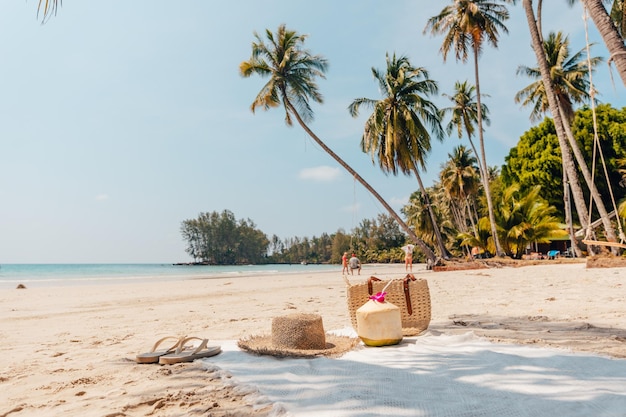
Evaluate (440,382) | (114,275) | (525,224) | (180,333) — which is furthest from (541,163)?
(114,275)

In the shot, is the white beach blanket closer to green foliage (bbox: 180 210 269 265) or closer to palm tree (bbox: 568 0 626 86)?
palm tree (bbox: 568 0 626 86)

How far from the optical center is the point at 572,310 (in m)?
5.43

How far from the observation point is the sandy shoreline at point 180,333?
2.38 metres

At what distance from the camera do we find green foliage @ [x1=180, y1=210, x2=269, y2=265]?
8725 cm

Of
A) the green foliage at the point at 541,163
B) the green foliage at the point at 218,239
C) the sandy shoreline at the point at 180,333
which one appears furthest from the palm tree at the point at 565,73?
the green foliage at the point at 218,239

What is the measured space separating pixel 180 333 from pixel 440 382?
3606mm

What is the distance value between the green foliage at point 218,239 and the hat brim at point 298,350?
86350 mm

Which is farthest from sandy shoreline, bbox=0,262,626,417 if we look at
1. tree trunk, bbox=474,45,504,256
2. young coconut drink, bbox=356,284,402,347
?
tree trunk, bbox=474,45,504,256

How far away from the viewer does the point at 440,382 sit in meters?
2.40

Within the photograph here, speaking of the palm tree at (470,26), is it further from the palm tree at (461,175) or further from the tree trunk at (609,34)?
the tree trunk at (609,34)

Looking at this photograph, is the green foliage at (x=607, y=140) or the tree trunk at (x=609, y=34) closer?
the tree trunk at (x=609, y=34)

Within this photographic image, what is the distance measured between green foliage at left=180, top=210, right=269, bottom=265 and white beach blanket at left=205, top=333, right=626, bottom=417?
8716 centimetres

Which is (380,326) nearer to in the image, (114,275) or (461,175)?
(461,175)

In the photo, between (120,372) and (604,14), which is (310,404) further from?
(604,14)
